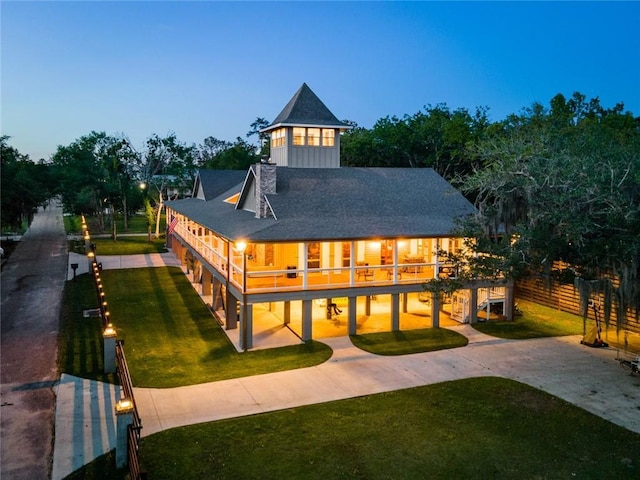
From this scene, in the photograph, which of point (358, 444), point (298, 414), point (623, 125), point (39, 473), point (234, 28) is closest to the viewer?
point (39, 473)

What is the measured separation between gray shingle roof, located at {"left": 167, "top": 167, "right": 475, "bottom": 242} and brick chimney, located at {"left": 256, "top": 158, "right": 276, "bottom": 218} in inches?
12.5

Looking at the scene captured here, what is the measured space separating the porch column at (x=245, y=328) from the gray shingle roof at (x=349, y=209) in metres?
2.34

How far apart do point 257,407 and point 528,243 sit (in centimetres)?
827

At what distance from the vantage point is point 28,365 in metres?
15.1

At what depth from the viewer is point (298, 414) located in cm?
1202

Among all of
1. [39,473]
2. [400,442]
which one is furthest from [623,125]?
[39,473]

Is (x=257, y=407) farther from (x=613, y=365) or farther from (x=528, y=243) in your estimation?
(x=613, y=365)

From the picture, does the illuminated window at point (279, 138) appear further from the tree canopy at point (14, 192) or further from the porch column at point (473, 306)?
the tree canopy at point (14, 192)

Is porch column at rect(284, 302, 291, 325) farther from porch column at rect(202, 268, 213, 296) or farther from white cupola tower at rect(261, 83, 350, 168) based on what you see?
white cupola tower at rect(261, 83, 350, 168)

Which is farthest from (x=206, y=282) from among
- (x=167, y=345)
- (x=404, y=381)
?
(x=404, y=381)

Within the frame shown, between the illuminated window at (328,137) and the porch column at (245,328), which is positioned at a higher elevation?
the illuminated window at (328,137)

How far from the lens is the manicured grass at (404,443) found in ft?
31.3

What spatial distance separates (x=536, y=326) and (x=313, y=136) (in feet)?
44.4

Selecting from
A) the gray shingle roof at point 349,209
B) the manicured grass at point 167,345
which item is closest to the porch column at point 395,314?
the gray shingle roof at point 349,209
